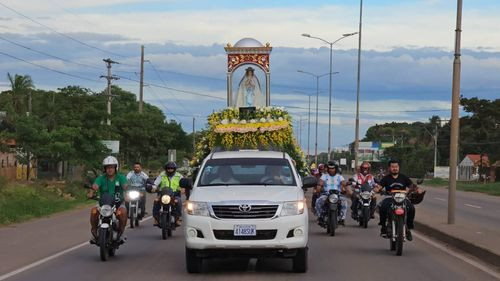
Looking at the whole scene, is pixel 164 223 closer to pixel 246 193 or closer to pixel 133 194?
pixel 133 194

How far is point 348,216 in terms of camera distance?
24.5 metres

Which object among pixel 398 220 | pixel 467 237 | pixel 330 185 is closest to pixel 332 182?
pixel 330 185

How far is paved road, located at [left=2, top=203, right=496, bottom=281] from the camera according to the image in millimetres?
10750

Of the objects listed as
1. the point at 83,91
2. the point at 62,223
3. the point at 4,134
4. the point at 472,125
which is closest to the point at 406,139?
the point at 472,125

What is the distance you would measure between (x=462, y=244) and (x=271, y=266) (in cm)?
463

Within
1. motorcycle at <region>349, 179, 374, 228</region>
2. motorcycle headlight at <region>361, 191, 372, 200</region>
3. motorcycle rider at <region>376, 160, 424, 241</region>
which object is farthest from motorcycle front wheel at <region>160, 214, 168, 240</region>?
motorcycle headlight at <region>361, 191, 372, 200</region>

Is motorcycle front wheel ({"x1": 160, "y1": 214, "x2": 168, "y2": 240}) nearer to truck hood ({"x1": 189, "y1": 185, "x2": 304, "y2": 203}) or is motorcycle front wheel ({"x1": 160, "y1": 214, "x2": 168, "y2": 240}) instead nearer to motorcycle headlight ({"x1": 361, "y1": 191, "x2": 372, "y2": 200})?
truck hood ({"x1": 189, "y1": 185, "x2": 304, "y2": 203})

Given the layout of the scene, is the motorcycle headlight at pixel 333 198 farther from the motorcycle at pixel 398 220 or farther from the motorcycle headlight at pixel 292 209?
the motorcycle headlight at pixel 292 209

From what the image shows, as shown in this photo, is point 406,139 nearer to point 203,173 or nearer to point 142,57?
point 142,57

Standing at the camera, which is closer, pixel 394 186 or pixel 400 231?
pixel 400 231

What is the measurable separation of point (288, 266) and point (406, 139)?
143 metres

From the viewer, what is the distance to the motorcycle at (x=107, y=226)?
1235 cm

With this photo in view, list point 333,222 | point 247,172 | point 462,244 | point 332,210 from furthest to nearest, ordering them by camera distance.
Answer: point 333,222 < point 332,210 < point 462,244 < point 247,172

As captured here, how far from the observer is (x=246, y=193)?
34.7ft
